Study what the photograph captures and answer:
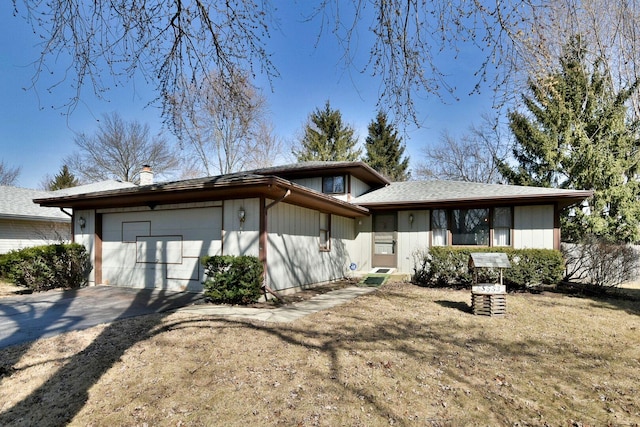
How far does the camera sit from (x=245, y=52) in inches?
148

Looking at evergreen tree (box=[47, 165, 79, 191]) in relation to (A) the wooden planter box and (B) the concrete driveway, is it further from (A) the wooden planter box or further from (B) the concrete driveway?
(A) the wooden planter box

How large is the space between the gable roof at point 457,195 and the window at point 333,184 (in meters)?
0.70

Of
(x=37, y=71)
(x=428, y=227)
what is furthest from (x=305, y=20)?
(x=428, y=227)

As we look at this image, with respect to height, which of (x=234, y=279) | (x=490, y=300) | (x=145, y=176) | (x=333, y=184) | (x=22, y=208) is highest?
(x=145, y=176)

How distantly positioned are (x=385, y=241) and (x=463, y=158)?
17.0m

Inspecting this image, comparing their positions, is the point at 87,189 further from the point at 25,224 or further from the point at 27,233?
the point at 27,233

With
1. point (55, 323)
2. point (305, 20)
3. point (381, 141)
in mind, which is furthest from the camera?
point (381, 141)

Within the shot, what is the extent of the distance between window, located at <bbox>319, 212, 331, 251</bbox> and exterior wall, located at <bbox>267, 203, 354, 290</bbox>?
0.19 metres

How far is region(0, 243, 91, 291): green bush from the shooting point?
912cm

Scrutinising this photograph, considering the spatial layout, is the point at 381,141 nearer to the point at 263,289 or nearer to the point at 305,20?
the point at 263,289

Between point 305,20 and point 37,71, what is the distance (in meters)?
2.42

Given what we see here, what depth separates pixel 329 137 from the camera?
26.4 metres

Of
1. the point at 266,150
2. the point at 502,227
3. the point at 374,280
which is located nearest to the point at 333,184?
the point at 374,280

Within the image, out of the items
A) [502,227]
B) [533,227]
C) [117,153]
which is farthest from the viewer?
[117,153]
